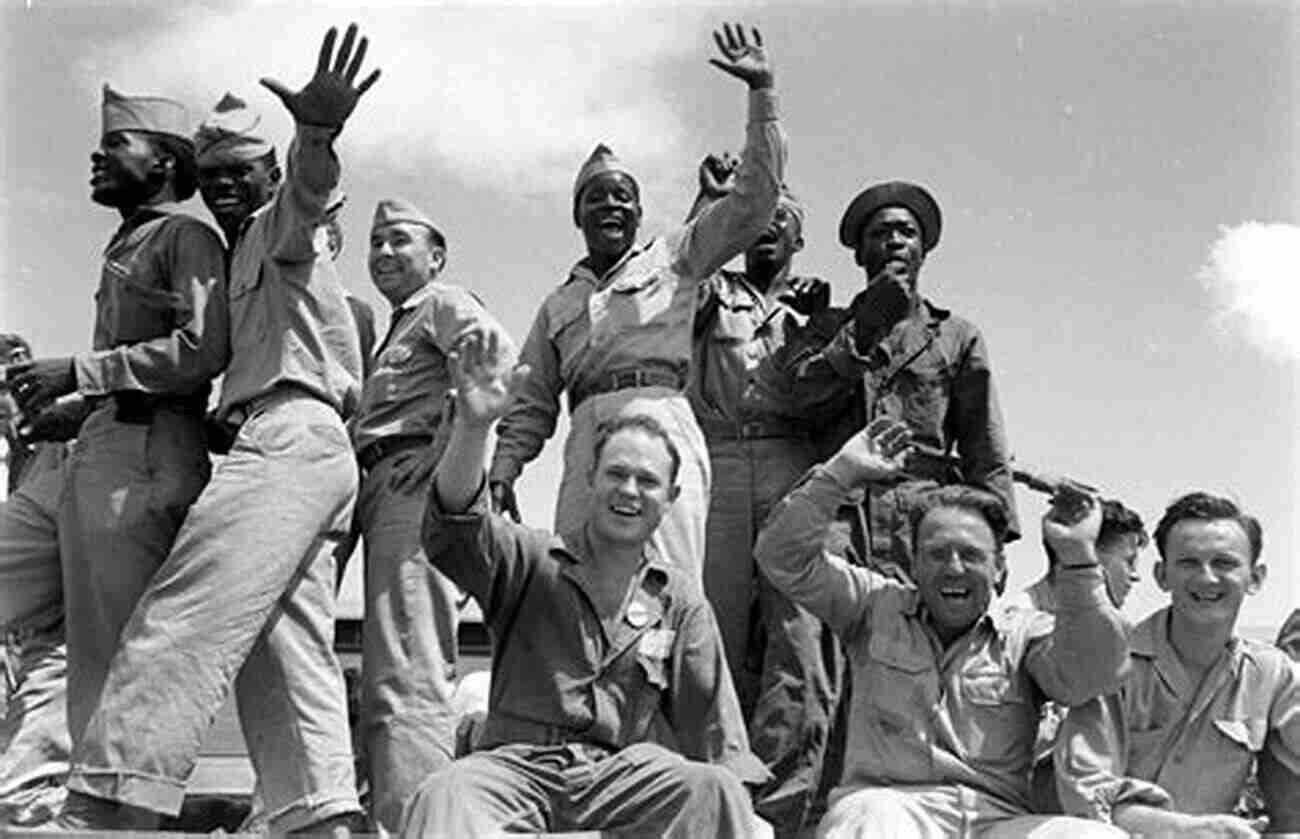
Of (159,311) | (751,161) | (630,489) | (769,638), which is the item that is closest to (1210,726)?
(630,489)

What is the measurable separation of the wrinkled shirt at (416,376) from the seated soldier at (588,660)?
1.39 metres

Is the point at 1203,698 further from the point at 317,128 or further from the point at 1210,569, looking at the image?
the point at 317,128

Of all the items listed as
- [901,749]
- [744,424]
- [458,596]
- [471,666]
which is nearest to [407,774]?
[458,596]

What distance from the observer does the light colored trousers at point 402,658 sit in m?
5.18

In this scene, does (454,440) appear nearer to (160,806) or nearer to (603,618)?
(603,618)

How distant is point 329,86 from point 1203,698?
2668mm

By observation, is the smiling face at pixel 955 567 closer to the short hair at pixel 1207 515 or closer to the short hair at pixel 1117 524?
the short hair at pixel 1207 515

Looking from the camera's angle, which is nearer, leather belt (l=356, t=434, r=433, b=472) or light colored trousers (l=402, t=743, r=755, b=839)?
light colored trousers (l=402, t=743, r=755, b=839)

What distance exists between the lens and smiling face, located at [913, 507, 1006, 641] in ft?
14.5

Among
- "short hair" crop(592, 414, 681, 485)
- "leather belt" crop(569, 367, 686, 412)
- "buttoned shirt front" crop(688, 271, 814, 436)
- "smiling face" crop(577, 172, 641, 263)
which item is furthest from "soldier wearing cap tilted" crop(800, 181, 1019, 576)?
"short hair" crop(592, 414, 681, 485)

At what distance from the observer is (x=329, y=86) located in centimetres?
478

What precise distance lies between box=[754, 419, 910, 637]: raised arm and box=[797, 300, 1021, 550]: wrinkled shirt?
1.47 meters

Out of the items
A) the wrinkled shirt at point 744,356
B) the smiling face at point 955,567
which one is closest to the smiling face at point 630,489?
the smiling face at point 955,567

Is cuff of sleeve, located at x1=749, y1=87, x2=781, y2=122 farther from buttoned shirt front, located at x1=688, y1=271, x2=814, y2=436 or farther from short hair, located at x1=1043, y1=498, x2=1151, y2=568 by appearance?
short hair, located at x1=1043, y1=498, x2=1151, y2=568
